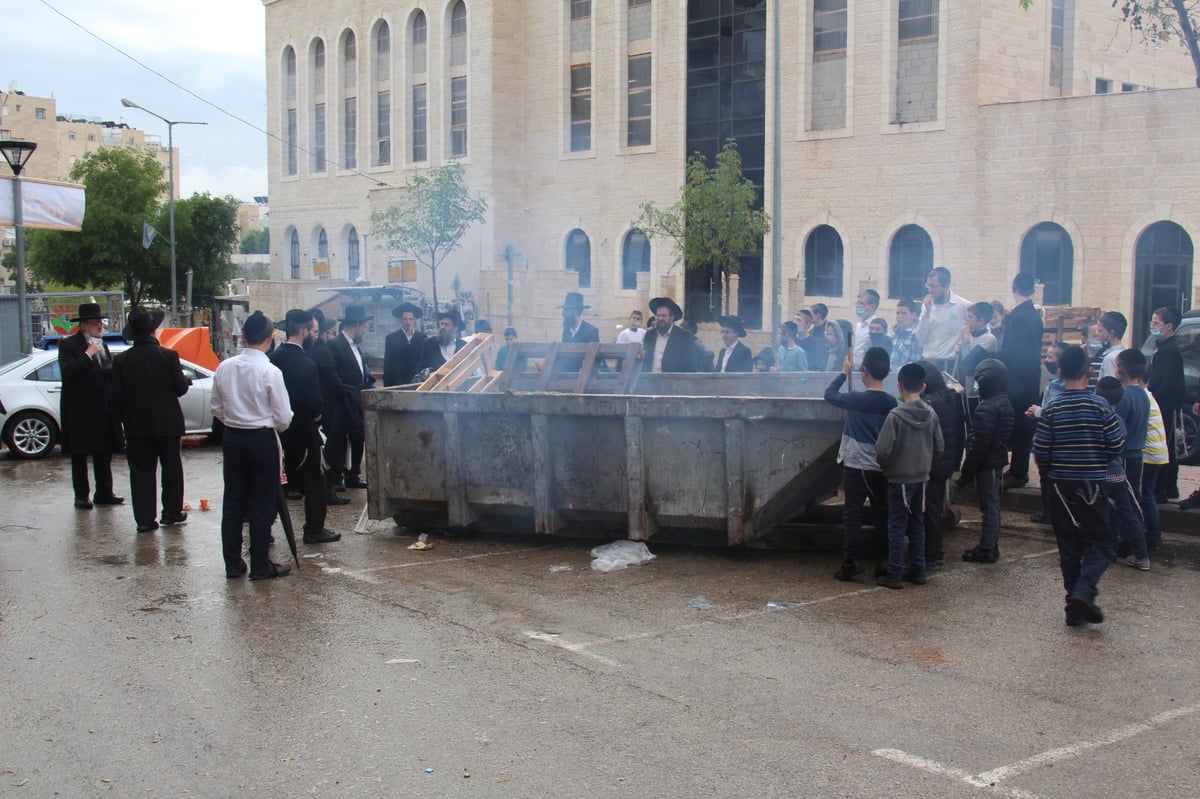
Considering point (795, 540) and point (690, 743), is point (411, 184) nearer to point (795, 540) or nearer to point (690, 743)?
point (795, 540)

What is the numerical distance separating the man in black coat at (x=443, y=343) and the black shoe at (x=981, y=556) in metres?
6.20

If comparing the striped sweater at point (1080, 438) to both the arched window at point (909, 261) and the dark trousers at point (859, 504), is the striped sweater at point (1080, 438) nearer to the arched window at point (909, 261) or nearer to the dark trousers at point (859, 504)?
the dark trousers at point (859, 504)

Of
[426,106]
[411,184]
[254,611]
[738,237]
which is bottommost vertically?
[254,611]

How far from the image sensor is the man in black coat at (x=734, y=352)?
13.8 m

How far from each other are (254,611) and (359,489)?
17.0 ft

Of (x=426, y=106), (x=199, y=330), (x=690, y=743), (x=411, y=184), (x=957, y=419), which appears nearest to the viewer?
(x=690, y=743)

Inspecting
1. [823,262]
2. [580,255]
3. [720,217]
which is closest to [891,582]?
[720,217]

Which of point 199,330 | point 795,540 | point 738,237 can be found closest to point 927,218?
point 738,237

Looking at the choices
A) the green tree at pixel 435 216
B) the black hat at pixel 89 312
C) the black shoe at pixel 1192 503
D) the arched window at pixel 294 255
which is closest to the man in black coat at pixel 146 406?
the black hat at pixel 89 312

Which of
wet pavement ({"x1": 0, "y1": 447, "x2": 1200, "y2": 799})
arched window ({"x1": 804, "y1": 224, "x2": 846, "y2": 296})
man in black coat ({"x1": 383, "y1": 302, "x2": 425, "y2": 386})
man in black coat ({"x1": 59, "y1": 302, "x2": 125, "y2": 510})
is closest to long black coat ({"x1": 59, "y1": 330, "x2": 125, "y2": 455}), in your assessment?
man in black coat ({"x1": 59, "y1": 302, "x2": 125, "y2": 510})

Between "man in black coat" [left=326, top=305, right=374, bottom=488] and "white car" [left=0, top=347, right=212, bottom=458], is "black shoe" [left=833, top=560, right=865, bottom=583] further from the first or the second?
"white car" [left=0, top=347, right=212, bottom=458]

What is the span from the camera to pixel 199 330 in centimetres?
1970

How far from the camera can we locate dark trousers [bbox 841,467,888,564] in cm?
790

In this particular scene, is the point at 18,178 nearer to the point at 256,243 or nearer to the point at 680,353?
the point at 680,353
